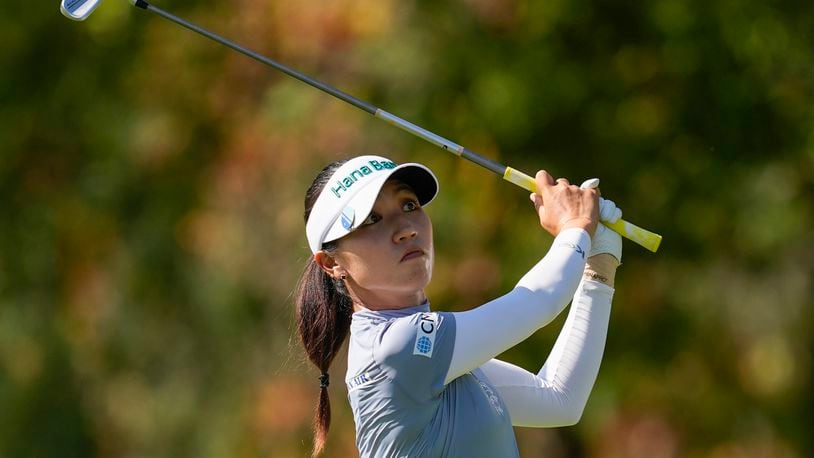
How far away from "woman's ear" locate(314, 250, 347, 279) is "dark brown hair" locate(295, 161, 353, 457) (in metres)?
0.05

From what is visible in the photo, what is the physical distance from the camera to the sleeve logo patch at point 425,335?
8.40ft

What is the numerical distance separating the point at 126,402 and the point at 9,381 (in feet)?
2.51

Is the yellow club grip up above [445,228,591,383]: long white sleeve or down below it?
above

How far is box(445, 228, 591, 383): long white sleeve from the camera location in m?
2.58

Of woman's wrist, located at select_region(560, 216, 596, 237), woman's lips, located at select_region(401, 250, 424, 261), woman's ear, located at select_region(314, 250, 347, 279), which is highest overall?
woman's wrist, located at select_region(560, 216, 596, 237)

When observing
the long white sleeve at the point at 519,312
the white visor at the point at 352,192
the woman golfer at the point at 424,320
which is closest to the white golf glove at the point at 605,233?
the woman golfer at the point at 424,320

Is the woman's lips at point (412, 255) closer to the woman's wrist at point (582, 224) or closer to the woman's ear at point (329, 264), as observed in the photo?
the woman's ear at point (329, 264)

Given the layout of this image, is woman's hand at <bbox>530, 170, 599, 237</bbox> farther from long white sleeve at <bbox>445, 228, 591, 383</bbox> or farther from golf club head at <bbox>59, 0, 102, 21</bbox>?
golf club head at <bbox>59, 0, 102, 21</bbox>

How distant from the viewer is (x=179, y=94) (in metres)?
7.95

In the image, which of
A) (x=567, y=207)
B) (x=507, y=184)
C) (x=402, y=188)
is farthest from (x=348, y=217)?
(x=507, y=184)

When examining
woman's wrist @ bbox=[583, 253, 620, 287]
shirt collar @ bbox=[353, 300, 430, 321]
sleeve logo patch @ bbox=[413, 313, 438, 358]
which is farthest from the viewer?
woman's wrist @ bbox=[583, 253, 620, 287]

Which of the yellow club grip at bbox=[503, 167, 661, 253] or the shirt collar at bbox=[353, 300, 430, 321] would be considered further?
the yellow club grip at bbox=[503, 167, 661, 253]

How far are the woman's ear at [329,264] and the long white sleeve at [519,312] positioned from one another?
11.3 inches

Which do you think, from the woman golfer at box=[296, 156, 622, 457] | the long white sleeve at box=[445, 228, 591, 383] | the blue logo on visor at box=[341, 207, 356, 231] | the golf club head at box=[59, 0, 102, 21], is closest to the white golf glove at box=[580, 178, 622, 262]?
the woman golfer at box=[296, 156, 622, 457]
